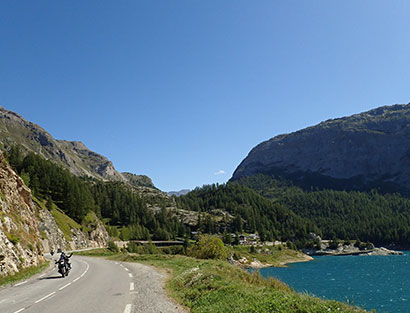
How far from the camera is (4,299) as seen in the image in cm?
1667

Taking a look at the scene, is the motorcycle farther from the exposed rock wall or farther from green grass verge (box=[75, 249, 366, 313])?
the exposed rock wall

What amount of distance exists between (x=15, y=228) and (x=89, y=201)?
95.1 m

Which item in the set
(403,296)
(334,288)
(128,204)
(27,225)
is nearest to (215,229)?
(128,204)

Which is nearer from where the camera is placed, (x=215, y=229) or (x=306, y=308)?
(x=306, y=308)

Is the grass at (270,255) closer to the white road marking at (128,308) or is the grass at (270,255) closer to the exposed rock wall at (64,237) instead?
the exposed rock wall at (64,237)

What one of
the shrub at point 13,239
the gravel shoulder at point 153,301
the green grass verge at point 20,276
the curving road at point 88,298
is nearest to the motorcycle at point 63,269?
the green grass verge at point 20,276

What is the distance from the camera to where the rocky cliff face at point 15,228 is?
26.3 meters

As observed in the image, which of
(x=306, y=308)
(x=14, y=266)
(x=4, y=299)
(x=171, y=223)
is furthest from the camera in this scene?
(x=171, y=223)

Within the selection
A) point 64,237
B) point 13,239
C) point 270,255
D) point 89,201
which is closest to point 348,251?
point 270,255

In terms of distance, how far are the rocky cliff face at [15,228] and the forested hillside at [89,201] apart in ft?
149

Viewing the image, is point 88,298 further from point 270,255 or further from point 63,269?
point 270,255

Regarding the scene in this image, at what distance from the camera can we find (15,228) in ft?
107

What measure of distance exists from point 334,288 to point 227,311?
65425mm

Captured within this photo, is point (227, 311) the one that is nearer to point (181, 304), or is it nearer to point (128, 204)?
point (181, 304)
